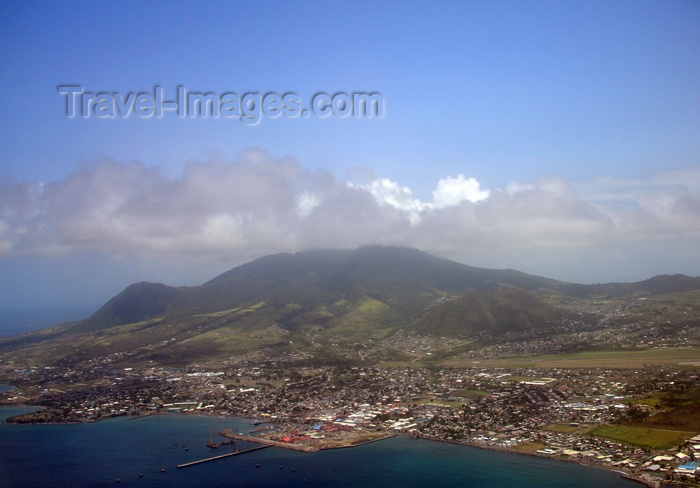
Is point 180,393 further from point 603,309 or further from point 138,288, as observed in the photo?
point 603,309

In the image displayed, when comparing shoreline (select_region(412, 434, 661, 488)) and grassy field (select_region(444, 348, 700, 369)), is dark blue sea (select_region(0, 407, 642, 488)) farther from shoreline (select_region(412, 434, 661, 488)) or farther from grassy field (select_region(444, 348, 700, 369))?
grassy field (select_region(444, 348, 700, 369))

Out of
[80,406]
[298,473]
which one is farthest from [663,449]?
[80,406]

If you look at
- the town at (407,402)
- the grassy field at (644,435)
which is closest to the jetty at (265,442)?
the town at (407,402)

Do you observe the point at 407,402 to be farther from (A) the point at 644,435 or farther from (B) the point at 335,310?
(B) the point at 335,310

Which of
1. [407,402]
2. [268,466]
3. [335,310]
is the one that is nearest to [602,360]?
[407,402]

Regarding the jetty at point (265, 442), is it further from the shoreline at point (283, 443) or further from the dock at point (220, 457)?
the dock at point (220, 457)
